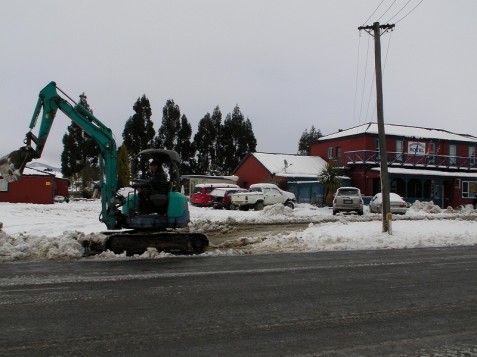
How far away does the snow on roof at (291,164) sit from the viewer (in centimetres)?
4628

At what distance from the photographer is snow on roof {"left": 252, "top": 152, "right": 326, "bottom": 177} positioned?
152 ft

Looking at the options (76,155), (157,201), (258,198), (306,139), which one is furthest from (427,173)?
(306,139)

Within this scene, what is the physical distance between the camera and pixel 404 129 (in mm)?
49969

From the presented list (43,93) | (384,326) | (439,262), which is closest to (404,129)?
(439,262)

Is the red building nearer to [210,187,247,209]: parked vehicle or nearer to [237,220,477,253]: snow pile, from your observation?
[210,187,247,209]: parked vehicle

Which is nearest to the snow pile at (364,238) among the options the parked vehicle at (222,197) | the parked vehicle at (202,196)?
the parked vehicle at (222,197)

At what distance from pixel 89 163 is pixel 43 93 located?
5618 centimetres

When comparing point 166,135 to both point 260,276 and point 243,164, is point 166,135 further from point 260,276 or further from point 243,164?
point 260,276

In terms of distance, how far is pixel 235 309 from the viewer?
6.24 meters

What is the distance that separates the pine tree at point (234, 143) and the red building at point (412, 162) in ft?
73.5

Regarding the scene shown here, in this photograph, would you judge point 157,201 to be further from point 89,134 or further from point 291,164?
point 291,164

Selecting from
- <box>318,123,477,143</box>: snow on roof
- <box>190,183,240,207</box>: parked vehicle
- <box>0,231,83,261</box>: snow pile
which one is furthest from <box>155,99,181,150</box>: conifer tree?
<box>0,231,83,261</box>: snow pile

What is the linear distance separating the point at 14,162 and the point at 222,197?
2372 centimetres

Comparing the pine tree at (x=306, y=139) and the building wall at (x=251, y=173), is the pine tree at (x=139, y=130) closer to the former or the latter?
the building wall at (x=251, y=173)
